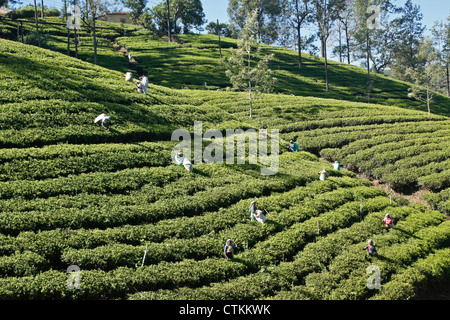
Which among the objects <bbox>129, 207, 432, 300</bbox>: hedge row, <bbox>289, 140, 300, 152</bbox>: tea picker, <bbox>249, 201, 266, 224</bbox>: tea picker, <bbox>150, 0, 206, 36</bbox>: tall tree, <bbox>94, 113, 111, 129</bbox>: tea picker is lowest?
<bbox>129, 207, 432, 300</bbox>: hedge row

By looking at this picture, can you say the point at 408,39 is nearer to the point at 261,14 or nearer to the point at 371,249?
the point at 261,14

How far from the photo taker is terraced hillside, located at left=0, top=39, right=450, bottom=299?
560 inches

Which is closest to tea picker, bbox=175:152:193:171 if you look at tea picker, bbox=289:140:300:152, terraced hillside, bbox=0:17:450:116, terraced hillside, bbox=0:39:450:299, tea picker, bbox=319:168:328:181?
terraced hillside, bbox=0:39:450:299

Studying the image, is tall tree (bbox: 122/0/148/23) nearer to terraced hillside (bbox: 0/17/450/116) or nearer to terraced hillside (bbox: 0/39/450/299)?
terraced hillside (bbox: 0/17/450/116)

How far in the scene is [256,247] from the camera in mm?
17000

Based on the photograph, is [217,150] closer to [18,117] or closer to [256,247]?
[256,247]

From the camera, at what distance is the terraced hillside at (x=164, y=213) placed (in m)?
14.2

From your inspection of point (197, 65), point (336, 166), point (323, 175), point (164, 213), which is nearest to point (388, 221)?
point (323, 175)

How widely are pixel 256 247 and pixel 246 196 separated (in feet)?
16.5

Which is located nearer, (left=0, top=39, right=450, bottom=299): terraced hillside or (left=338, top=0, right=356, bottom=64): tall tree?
(left=0, top=39, right=450, bottom=299): terraced hillside

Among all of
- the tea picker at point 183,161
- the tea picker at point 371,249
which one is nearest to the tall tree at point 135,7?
the tea picker at point 183,161

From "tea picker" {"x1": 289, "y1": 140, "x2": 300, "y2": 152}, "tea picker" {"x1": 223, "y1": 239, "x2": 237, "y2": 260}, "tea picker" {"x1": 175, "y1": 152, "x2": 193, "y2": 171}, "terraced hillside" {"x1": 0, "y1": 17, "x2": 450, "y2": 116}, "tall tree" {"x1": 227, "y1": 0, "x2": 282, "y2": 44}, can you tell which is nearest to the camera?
"tea picker" {"x1": 223, "y1": 239, "x2": 237, "y2": 260}
